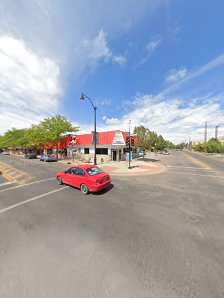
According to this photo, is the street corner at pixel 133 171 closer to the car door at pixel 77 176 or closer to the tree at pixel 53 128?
the car door at pixel 77 176

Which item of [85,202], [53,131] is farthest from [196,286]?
[53,131]

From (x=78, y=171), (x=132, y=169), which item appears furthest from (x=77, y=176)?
(x=132, y=169)

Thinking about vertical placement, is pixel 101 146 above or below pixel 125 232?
above

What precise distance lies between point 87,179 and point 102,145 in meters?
16.1

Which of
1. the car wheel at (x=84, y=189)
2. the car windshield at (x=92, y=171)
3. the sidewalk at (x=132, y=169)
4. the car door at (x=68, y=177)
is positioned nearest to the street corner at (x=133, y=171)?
the sidewalk at (x=132, y=169)

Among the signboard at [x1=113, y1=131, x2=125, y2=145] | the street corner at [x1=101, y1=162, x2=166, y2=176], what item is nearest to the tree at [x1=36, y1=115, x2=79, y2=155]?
the signboard at [x1=113, y1=131, x2=125, y2=145]

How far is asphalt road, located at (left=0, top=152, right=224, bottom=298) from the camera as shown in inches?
94.0

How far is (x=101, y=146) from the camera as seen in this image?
2333 cm

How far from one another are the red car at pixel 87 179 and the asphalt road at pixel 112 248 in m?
0.93

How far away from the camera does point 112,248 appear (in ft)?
11.0

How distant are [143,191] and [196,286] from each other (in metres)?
5.37

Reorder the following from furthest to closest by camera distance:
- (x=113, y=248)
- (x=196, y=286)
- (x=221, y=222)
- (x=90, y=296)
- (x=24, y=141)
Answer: (x=24, y=141)
(x=221, y=222)
(x=113, y=248)
(x=196, y=286)
(x=90, y=296)

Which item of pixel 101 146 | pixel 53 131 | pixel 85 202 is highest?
pixel 53 131

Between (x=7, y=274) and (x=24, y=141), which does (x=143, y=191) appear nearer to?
(x=7, y=274)
